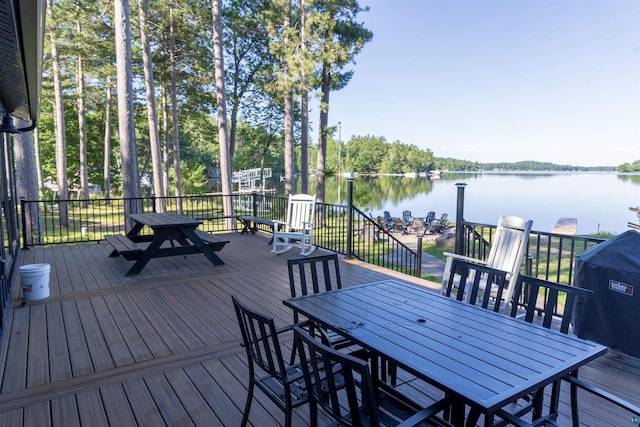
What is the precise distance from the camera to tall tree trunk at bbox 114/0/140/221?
819cm

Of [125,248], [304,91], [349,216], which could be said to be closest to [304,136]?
[304,91]

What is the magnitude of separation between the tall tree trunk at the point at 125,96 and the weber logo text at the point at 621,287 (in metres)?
8.06

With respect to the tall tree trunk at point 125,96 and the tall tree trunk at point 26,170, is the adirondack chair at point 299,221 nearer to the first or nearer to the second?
the tall tree trunk at point 125,96

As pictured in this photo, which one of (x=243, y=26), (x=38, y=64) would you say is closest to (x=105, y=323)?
(x=38, y=64)

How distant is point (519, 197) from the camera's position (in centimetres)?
4078

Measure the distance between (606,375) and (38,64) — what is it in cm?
400

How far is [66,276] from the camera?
502 centimetres

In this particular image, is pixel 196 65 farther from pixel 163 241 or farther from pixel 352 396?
pixel 352 396

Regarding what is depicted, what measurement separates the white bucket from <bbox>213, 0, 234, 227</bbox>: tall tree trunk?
17.9ft

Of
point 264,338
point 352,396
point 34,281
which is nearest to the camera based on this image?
point 352,396

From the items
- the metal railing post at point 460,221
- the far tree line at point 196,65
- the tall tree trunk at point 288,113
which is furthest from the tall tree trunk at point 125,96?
the metal railing post at point 460,221

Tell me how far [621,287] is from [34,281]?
5.32 m

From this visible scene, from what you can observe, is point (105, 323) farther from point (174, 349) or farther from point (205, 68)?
point (205, 68)

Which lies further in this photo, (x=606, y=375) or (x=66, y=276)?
(x=66, y=276)
